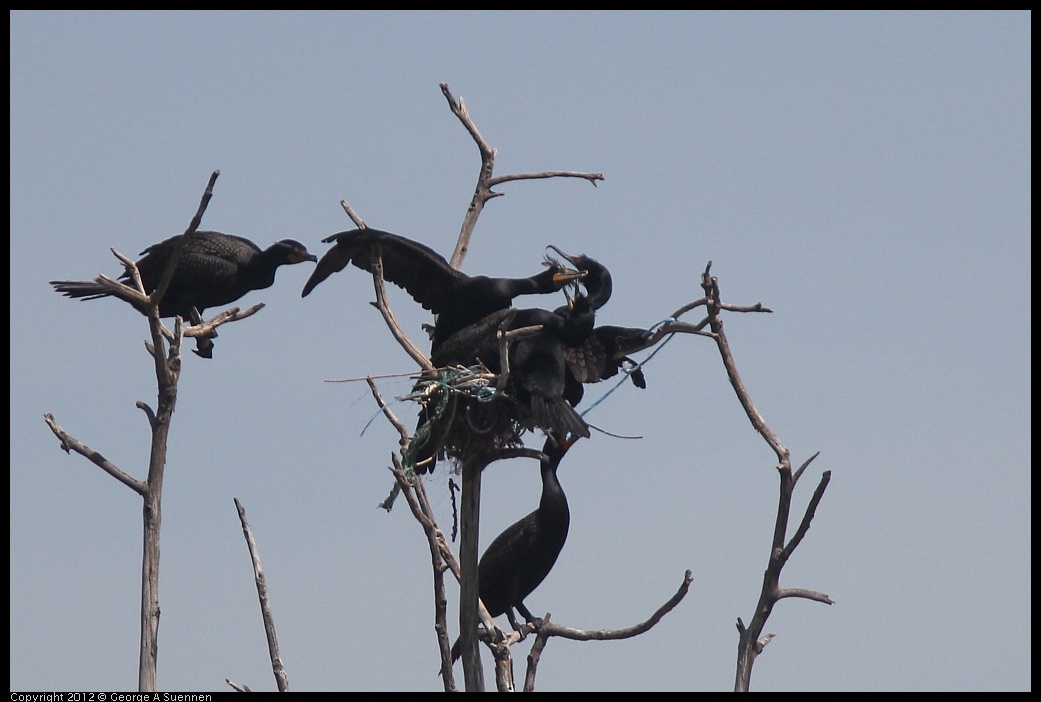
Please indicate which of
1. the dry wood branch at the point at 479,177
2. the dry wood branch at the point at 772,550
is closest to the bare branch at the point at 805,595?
the dry wood branch at the point at 772,550

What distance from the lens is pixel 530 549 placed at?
29.3 ft

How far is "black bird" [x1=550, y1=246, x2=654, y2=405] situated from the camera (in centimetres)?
865

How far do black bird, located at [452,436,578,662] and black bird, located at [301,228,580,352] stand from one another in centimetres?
86

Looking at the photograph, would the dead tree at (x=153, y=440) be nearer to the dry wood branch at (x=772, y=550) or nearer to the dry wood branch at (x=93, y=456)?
the dry wood branch at (x=93, y=456)

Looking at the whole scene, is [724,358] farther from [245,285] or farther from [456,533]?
[245,285]

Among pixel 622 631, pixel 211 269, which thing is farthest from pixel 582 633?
pixel 211 269

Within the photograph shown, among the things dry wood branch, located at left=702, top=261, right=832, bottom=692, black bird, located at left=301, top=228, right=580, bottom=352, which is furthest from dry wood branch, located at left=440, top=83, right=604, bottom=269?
dry wood branch, located at left=702, top=261, right=832, bottom=692

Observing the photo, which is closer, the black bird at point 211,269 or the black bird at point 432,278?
the black bird at point 432,278

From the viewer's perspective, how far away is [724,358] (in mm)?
7266

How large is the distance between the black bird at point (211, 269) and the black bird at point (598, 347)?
112 inches

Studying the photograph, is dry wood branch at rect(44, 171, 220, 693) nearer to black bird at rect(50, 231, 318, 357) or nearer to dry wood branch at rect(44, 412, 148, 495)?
dry wood branch at rect(44, 412, 148, 495)

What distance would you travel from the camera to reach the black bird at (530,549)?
891cm
